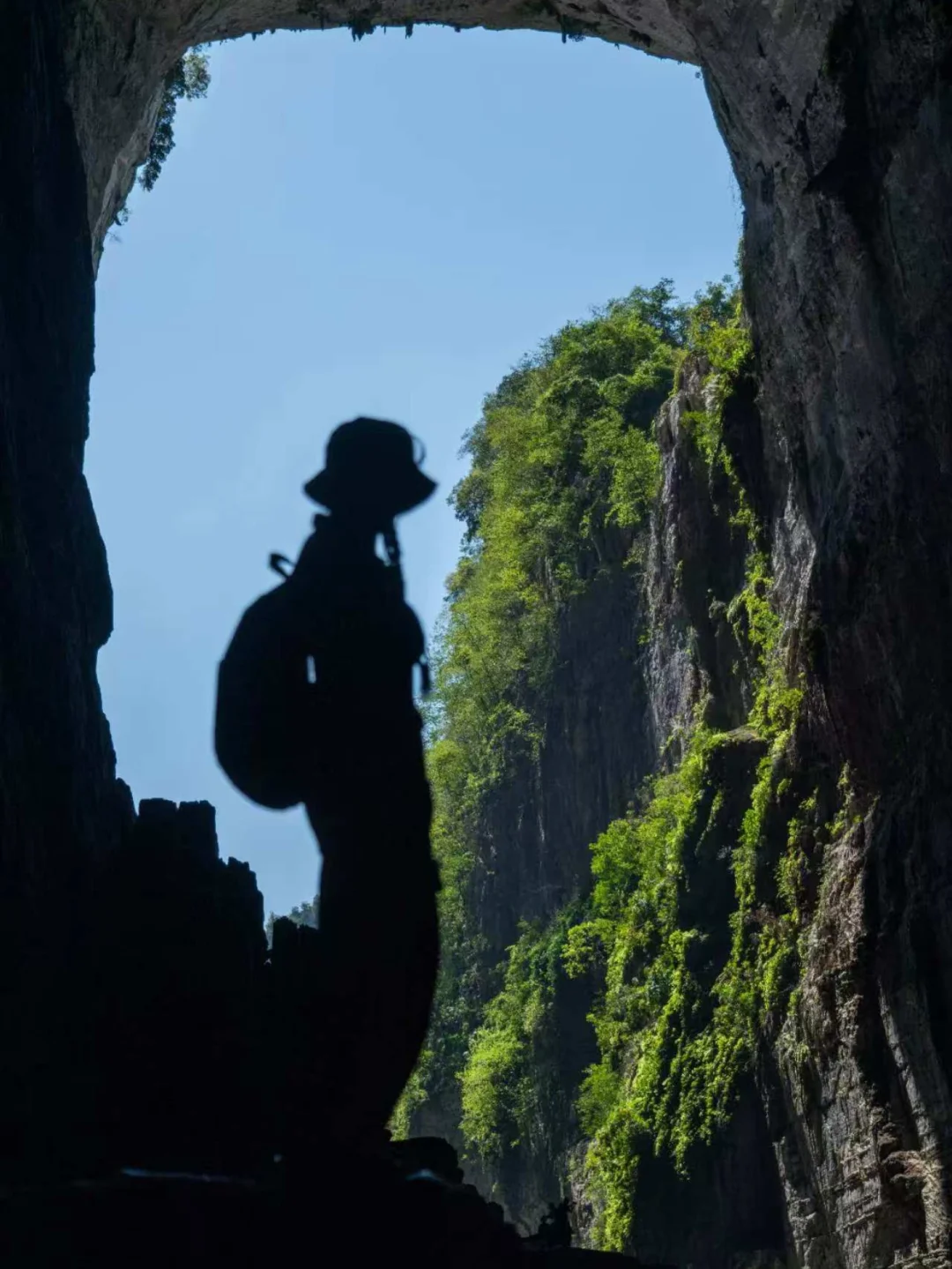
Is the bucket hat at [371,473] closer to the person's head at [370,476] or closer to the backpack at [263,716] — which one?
the person's head at [370,476]

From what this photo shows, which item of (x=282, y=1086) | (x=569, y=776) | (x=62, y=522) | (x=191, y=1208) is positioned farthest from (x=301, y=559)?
(x=569, y=776)

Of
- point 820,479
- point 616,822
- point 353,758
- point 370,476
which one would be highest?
point 820,479

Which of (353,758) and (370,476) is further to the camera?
(370,476)

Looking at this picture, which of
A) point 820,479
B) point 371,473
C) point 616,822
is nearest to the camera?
point 371,473

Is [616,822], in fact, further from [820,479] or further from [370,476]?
[370,476]

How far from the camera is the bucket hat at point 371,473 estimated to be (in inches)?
131

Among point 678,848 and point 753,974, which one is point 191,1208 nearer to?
point 753,974

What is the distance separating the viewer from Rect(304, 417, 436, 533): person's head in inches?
131

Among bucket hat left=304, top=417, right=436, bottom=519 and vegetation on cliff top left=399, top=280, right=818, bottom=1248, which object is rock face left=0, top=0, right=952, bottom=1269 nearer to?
vegetation on cliff top left=399, top=280, right=818, bottom=1248

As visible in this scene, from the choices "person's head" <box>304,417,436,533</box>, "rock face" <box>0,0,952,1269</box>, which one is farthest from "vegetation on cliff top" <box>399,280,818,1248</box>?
"person's head" <box>304,417,436,533</box>

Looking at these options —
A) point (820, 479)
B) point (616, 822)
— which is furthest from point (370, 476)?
point (616, 822)

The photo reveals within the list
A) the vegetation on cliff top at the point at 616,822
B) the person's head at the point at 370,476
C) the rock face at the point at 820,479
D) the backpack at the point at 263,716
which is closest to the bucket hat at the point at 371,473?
the person's head at the point at 370,476

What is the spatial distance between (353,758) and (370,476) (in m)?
0.68

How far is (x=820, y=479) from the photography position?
46.3 ft
